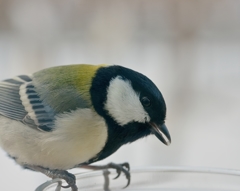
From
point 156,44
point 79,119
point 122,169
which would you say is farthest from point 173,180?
point 156,44

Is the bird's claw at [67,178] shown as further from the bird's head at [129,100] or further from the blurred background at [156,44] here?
the blurred background at [156,44]

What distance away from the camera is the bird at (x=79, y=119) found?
61 centimetres

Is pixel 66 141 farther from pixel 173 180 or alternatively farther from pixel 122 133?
pixel 173 180

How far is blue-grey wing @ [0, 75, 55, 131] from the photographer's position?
0.66 metres

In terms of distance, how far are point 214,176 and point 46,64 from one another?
3.59ft

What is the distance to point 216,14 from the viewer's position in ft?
6.44

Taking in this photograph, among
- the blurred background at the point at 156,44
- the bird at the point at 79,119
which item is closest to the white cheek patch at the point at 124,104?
the bird at the point at 79,119

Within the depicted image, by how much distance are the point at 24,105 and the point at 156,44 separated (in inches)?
50.0

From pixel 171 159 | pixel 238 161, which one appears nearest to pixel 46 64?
pixel 171 159

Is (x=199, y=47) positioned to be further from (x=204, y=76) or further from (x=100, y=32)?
(x=100, y=32)

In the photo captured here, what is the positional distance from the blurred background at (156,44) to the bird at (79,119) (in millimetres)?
860

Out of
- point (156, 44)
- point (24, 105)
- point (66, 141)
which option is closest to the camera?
point (66, 141)

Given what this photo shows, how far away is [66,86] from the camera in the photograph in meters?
0.68

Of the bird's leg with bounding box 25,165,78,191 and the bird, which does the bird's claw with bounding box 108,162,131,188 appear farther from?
the bird's leg with bounding box 25,165,78,191
